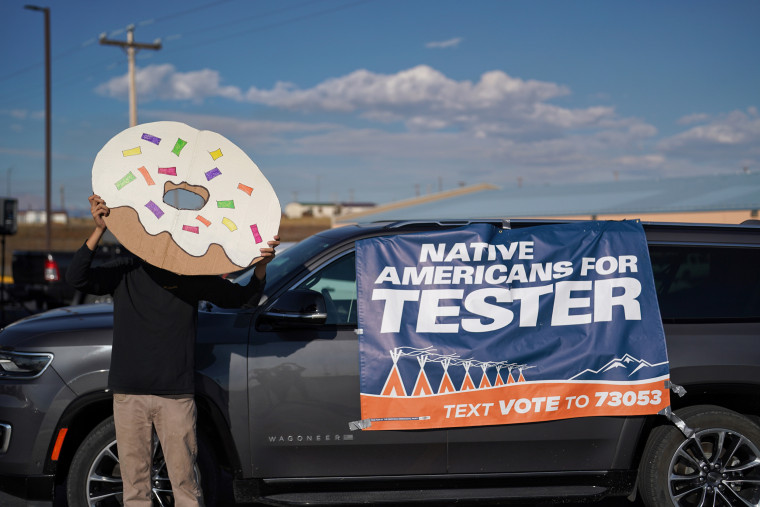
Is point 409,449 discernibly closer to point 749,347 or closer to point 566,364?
point 566,364

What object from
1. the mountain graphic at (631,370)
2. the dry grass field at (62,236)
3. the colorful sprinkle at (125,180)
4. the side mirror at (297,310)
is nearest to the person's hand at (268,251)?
the side mirror at (297,310)

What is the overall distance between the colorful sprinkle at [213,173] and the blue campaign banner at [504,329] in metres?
0.95

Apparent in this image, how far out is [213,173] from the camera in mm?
3557

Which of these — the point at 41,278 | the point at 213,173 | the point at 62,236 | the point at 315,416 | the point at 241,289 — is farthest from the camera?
the point at 62,236

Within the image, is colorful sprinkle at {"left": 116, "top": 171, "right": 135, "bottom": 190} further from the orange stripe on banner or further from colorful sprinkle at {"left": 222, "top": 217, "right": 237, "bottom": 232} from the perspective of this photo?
the orange stripe on banner

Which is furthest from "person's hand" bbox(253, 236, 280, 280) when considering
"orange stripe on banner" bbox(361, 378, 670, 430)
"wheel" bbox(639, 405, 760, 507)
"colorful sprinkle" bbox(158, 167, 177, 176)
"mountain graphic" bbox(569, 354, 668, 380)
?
"wheel" bbox(639, 405, 760, 507)

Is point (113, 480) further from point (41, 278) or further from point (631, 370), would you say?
point (41, 278)

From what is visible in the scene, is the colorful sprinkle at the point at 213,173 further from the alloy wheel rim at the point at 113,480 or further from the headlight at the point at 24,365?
the alloy wheel rim at the point at 113,480

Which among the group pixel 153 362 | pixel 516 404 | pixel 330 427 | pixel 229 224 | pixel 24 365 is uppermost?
pixel 229 224

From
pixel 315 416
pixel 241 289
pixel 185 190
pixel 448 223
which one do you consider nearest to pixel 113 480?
pixel 315 416

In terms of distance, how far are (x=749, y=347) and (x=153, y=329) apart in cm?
339

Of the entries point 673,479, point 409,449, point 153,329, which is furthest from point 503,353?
point 153,329

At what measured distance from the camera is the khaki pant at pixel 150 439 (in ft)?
11.7

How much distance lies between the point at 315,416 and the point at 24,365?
5.37 ft
